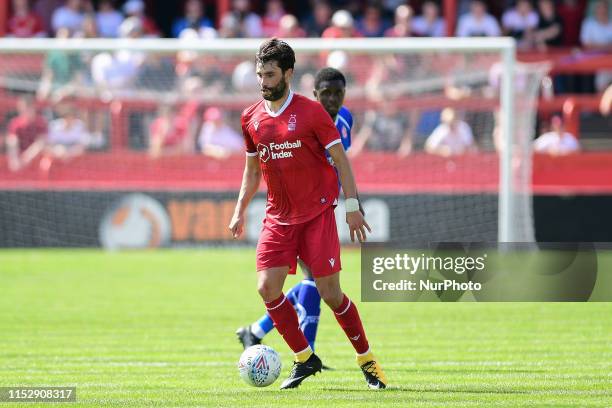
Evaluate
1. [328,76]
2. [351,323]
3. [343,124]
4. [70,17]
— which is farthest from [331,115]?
[70,17]

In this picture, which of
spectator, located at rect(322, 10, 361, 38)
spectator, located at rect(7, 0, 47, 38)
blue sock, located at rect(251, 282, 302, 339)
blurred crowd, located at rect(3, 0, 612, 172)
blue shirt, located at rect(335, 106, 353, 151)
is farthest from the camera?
spectator, located at rect(7, 0, 47, 38)

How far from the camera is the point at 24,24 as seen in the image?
2234 cm

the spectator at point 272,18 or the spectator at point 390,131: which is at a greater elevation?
the spectator at point 272,18

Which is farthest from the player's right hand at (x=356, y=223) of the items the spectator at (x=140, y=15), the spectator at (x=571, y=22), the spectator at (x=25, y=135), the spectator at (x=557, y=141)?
the spectator at (x=571, y=22)

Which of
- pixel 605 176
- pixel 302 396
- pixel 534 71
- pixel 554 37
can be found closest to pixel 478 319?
pixel 302 396

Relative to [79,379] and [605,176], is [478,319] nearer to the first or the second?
[79,379]

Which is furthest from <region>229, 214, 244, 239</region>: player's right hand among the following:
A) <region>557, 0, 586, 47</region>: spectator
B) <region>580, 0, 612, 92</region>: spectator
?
<region>557, 0, 586, 47</region>: spectator

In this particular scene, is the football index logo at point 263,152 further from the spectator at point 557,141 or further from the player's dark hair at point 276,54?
the spectator at point 557,141

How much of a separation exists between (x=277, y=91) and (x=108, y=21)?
608 inches

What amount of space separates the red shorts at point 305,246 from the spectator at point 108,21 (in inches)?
596

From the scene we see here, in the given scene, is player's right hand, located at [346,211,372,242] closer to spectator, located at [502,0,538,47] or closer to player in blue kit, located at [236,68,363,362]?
player in blue kit, located at [236,68,363,362]

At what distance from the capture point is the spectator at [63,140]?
19.1 metres

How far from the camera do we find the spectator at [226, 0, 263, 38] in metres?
21.9

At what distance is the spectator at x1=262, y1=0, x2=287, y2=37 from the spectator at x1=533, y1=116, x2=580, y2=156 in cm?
540
